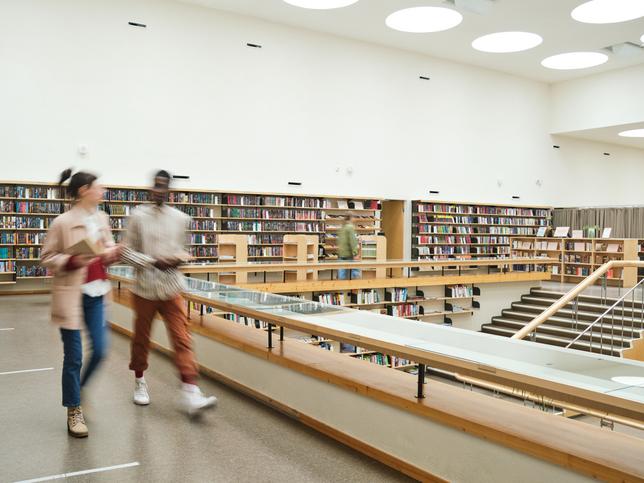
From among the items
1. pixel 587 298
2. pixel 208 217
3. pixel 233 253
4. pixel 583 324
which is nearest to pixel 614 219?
pixel 587 298

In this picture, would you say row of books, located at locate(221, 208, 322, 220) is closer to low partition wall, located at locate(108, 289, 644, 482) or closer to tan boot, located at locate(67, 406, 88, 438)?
low partition wall, located at locate(108, 289, 644, 482)

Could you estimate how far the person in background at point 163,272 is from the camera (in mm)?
3199

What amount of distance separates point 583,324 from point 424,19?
7.57 meters

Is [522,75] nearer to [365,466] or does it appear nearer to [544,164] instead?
[544,164]

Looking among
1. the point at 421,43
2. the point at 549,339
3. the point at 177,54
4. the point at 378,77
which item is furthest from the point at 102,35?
the point at 549,339

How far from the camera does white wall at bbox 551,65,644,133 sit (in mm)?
16250

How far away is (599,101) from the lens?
55.9ft

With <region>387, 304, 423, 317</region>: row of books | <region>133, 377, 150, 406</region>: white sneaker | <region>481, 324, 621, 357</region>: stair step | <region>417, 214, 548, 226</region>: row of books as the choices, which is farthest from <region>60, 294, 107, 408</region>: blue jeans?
<region>417, 214, 548, 226</region>: row of books

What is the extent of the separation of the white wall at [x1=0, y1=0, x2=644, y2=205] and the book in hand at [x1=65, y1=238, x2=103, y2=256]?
8.79 m

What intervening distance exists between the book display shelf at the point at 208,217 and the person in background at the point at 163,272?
6292 millimetres

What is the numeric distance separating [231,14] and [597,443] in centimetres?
1259

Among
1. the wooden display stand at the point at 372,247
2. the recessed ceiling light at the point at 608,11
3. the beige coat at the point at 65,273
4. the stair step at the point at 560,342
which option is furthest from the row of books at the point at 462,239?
the beige coat at the point at 65,273

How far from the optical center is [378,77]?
15000 mm

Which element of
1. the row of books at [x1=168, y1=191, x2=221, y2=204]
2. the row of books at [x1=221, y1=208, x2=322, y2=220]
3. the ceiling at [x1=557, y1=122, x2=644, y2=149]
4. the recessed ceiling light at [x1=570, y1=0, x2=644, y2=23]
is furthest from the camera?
the ceiling at [x1=557, y1=122, x2=644, y2=149]
